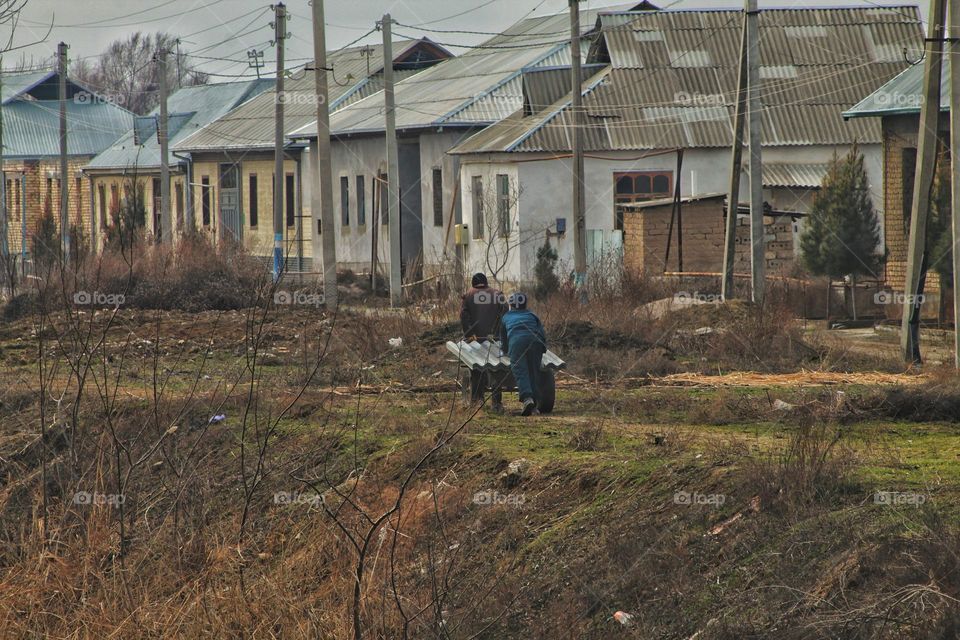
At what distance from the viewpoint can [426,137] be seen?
38.5 m

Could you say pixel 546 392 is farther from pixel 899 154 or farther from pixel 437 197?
pixel 437 197

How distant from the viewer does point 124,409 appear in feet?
39.5

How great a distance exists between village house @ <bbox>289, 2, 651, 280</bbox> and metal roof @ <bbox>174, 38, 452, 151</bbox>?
441 cm

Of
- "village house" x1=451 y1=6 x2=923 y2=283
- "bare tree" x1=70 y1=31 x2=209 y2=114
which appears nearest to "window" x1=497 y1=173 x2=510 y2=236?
"village house" x1=451 y1=6 x2=923 y2=283

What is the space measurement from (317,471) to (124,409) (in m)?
1.88

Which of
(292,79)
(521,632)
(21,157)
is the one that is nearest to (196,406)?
(521,632)

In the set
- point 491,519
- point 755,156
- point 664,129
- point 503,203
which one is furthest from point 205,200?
point 491,519

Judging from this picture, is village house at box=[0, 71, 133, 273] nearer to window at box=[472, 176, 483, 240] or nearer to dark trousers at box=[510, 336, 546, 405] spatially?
window at box=[472, 176, 483, 240]

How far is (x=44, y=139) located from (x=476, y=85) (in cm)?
2808

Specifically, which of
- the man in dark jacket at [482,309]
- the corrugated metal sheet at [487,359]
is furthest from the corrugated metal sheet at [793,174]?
the corrugated metal sheet at [487,359]

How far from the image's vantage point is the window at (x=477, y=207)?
35188 millimetres

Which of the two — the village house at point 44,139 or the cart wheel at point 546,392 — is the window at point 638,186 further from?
the village house at point 44,139

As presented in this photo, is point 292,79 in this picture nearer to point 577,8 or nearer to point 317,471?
point 577,8

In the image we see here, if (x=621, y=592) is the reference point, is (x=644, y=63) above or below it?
above
